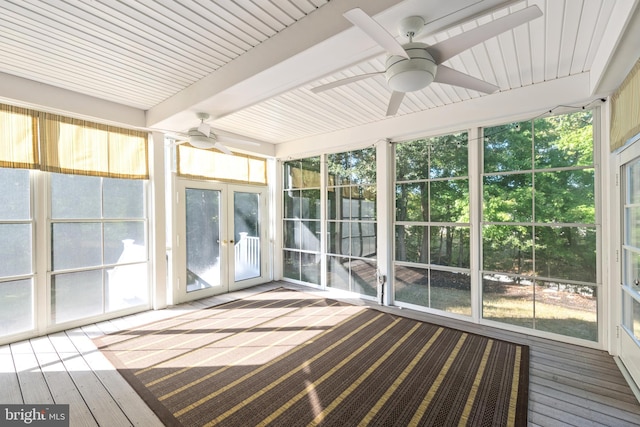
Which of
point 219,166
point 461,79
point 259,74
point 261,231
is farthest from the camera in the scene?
point 261,231

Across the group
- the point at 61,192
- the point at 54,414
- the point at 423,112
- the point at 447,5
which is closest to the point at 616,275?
the point at 423,112

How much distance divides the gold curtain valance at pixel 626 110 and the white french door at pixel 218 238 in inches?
201

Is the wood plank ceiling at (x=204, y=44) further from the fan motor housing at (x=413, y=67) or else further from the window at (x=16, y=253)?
the window at (x=16, y=253)

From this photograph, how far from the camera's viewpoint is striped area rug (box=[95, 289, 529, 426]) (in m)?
2.12

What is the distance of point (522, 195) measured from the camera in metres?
3.50

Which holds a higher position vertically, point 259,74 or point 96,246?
point 259,74

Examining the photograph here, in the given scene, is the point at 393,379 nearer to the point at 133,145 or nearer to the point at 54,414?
the point at 54,414

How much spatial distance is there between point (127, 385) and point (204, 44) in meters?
2.93

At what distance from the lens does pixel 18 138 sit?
318 cm

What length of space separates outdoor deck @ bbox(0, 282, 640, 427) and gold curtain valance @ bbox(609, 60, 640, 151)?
204 centimetres

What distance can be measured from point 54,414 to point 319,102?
3.86 metres

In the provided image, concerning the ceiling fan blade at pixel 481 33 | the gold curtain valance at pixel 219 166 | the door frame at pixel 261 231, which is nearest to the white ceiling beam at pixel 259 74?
the ceiling fan blade at pixel 481 33

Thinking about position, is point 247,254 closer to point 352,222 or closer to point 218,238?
point 218,238

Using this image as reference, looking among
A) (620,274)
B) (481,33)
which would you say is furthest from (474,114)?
(481,33)
